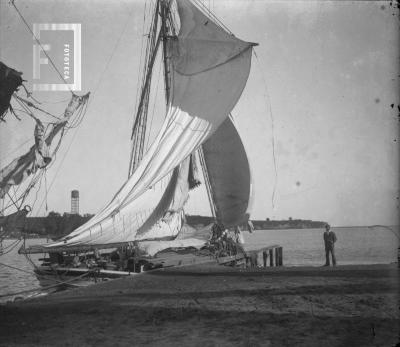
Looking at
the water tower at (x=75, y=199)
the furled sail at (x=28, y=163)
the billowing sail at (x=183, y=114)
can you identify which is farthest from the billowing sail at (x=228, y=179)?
the water tower at (x=75, y=199)

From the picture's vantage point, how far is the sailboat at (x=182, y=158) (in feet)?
38.5

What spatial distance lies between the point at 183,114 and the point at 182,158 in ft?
7.38

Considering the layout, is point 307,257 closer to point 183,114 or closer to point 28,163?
point 183,114

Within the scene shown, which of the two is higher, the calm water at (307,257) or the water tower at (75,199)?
the water tower at (75,199)

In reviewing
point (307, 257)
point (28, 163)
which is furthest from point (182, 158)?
point (307, 257)

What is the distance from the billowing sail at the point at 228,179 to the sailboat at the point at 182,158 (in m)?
0.05

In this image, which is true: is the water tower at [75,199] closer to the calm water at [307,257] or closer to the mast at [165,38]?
the calm water at [307,257]

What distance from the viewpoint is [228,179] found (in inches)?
864

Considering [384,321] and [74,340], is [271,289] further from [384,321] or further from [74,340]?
[74,340]

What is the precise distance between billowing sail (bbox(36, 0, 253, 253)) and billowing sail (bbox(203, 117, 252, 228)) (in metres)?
2.68

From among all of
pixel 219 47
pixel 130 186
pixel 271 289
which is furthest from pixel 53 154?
pixel 219 47

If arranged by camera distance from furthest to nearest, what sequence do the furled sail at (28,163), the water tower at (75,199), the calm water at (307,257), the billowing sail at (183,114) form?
the water tower at (75,199)
the calm water at (307,257)
the billowing sail at (183,114)
the furled sail at (28,163)

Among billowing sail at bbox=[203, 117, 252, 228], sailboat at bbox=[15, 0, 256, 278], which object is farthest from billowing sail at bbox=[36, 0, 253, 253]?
billowing sail at bbox=[203, 117, 252, 228]

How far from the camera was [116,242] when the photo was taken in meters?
11.9
